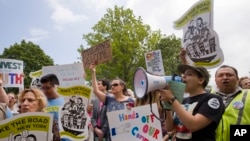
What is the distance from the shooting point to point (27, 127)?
2.97 meters

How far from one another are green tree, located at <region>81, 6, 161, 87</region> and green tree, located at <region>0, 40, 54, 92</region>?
16.5 m

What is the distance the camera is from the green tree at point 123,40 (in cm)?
2309

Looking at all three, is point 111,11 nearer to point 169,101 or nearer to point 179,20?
point 179,20

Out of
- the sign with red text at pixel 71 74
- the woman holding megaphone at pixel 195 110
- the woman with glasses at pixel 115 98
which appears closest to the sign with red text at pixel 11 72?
the sign with red text at pixel 71 74

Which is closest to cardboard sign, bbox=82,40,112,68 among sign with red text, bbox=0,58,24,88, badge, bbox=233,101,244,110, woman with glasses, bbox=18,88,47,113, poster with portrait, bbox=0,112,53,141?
sign with red text, bbox=0,58,24,88

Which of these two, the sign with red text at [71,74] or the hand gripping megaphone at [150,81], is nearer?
the hand gripping megaphone at [150,81]

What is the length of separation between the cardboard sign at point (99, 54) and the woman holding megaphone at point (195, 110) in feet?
8.65

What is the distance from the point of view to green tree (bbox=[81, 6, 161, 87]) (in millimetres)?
23094

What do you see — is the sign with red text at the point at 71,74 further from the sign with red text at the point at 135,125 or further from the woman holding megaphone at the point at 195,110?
the woman holding megaphone at the point at 195,110

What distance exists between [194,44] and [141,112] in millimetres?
1224

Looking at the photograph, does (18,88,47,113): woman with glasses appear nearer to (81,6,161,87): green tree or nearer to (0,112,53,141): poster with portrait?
(0,112,53,141): poster with portrait

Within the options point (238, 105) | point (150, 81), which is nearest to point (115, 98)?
point (238, 105)

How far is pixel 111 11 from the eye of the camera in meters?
25.0

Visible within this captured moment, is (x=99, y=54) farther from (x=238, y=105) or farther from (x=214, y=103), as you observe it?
(x=214, y=103)
